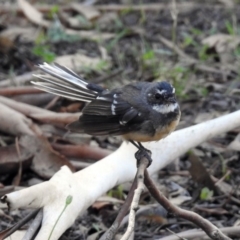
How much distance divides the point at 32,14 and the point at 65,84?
3.38 metres

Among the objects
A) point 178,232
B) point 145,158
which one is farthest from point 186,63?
point 145,158

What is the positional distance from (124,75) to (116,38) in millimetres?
845

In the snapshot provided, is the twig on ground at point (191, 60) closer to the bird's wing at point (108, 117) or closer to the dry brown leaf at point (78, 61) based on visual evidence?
the dry brown leaf at point (78, 61)

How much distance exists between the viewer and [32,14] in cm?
804

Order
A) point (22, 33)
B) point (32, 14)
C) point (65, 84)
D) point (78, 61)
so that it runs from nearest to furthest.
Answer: point (65, 84) → point (78, 61) → point (22, 33) → point (32, 14)

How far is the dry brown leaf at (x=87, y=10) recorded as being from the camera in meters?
8.22

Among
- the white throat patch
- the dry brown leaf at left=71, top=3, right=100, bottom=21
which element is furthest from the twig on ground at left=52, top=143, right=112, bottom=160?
the dry brown leaf at left=71, top=3, right=100, bottom=21

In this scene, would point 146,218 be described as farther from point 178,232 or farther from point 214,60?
point 214,60

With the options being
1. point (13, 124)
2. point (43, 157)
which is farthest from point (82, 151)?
point (13, 124)

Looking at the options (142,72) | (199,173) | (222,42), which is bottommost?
(199,173)

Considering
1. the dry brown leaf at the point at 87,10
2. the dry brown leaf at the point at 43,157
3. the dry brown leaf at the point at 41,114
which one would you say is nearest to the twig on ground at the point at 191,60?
the dry brown leaf at the point at 87,10

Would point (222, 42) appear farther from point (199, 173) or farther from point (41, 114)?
point (199, 173)

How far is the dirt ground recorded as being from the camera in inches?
191

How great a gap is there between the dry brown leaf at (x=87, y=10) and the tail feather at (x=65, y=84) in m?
3.37
